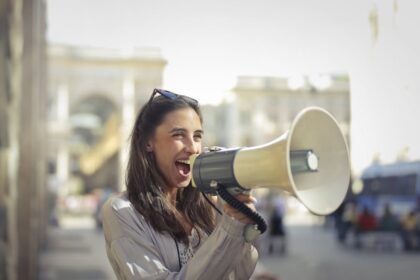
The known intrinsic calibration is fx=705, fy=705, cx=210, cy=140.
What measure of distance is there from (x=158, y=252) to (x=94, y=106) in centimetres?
3710

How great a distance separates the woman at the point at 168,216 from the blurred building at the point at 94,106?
158 mm

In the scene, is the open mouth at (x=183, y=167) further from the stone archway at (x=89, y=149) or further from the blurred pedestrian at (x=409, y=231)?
the stone archway at (x=89, y=149)

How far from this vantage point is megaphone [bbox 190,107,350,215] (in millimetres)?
1136

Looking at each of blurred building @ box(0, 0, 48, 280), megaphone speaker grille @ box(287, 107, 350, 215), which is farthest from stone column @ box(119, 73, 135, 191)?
blurred building @ box(0, 0, 48, 280)

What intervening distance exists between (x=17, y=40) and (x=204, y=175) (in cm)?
485

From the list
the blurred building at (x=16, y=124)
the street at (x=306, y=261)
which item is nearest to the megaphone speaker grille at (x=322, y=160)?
the street at (x=306, y=261)

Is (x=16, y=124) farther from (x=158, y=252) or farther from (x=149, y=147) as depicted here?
(x=158, y=252)

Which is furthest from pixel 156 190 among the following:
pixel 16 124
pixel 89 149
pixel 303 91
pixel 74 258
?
pixel 89 149

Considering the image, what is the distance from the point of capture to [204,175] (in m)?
1.24

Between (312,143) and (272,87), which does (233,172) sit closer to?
(312,143)

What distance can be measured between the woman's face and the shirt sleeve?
→ 0.41 ft

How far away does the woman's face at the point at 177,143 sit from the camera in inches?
54.4

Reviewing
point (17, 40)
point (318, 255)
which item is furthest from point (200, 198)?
Result: point (318, 255)

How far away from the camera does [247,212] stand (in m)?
1.19
